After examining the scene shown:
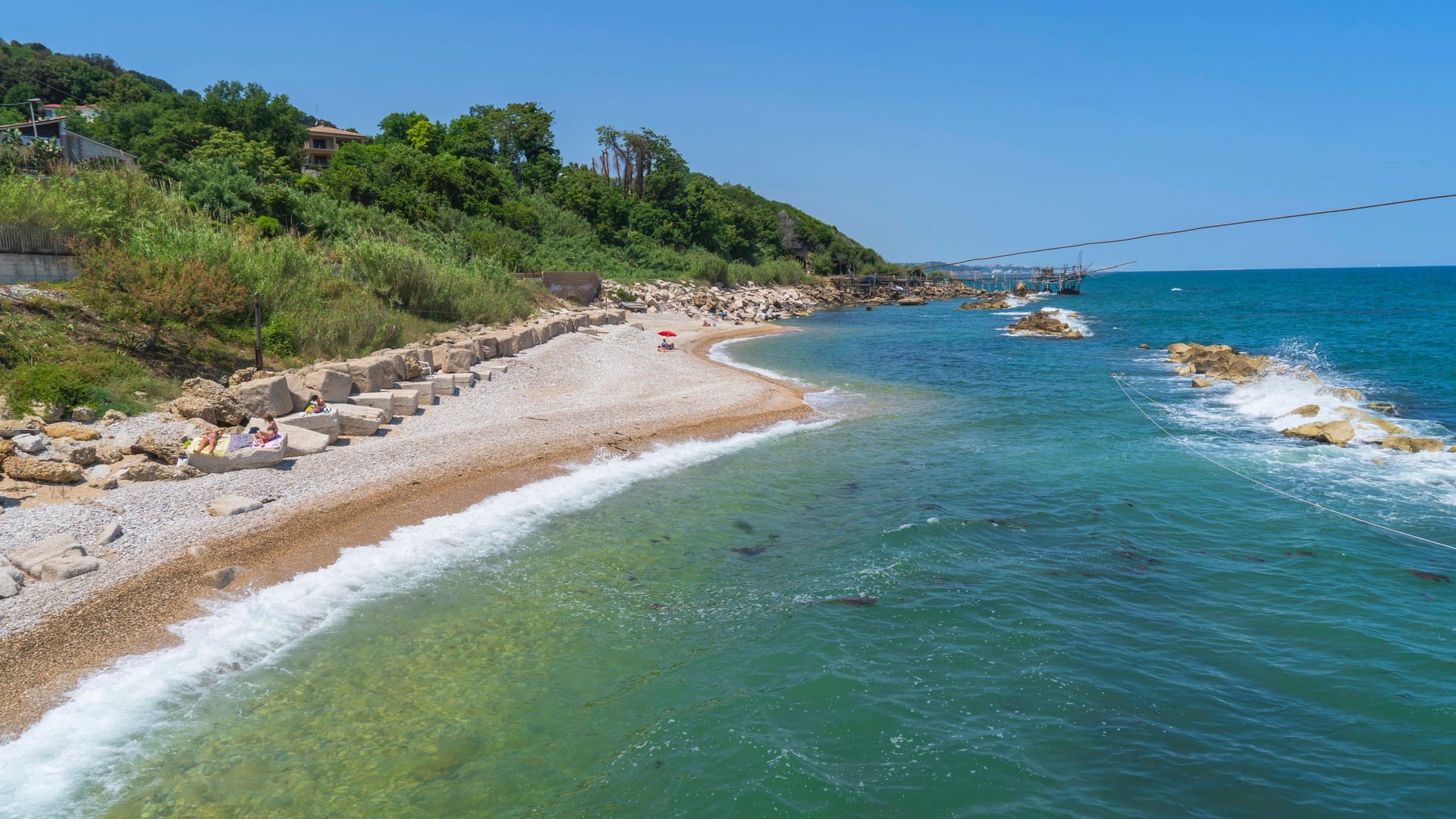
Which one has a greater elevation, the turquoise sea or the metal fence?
the metal fence

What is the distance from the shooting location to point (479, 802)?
18.3ft

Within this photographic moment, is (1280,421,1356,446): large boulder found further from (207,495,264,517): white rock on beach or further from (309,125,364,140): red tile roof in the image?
(309,125,364,140): red tile roof

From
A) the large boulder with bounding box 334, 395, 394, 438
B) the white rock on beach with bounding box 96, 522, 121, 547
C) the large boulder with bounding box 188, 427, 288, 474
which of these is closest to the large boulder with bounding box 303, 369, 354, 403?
the large boulder with bounding box 334, 395, 394, 438

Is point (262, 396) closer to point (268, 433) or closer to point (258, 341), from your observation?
point (268, 433)

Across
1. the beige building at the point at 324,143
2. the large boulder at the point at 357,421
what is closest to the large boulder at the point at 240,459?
the large boulder at the point at 357,421

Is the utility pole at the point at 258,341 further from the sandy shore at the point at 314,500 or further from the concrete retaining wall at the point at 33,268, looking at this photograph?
the concrete retaining wall at the point at 33,268

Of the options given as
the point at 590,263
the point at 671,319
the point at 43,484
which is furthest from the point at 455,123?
the point at 43,484

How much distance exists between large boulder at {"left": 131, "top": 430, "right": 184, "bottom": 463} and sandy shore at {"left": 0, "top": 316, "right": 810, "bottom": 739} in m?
0.63

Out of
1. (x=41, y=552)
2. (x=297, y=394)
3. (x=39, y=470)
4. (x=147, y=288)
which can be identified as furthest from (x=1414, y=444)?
(x=147, y=288)

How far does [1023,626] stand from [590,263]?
4448 centimetres

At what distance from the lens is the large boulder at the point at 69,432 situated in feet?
36.0

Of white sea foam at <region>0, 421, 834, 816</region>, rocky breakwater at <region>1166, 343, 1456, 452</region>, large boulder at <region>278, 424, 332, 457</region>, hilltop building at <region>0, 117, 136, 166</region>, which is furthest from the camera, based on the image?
hilltop building at <region>0, 117, 136, 166</region>

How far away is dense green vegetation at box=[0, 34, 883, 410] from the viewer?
16.0m

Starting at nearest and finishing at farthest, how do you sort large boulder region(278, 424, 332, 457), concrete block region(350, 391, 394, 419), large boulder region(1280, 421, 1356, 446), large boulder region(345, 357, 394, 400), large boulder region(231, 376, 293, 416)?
1. large boulder region(278, 424, 332, 457)
2. large boulder region(231, 376, 293, 416)
3. concrete block region(350, 391, 394, 419)
4. large boulder region(345, 357, 394, 400)
5. large boulder region(1280, 421, 1356, 446)
